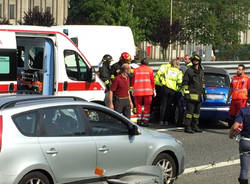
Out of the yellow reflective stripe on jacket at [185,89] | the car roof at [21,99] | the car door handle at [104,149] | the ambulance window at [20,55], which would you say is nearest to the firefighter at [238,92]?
Result: the yellow reflective stripe on jacket at [185,89]

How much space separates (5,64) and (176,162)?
15.8 feet

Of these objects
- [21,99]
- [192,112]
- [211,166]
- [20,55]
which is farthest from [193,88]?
[21,99]

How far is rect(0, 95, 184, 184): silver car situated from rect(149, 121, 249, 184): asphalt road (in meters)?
1.01

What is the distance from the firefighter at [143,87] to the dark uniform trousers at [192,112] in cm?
99

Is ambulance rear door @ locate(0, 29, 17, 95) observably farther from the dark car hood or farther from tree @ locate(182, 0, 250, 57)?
tree @ locate(182, 0, 250, 57)

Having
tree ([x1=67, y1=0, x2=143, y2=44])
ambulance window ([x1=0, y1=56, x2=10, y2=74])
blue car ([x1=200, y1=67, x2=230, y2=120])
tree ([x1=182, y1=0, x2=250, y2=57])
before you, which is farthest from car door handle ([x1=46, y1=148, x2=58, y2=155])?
tree ([x1=182, y1=0, x2=250, y2=57])

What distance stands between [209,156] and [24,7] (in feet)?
269

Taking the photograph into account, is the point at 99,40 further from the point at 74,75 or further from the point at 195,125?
the point at 74,75

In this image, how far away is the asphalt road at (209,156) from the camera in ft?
33.2

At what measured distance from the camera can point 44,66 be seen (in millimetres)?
13578

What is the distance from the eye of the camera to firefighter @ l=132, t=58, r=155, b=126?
15.5m

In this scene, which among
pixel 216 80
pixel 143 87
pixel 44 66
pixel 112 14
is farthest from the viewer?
pixel 112 14

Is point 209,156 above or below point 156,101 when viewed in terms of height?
below

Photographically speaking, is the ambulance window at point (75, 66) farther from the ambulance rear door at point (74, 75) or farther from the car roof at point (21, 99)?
the car roof at point (21, 99)
